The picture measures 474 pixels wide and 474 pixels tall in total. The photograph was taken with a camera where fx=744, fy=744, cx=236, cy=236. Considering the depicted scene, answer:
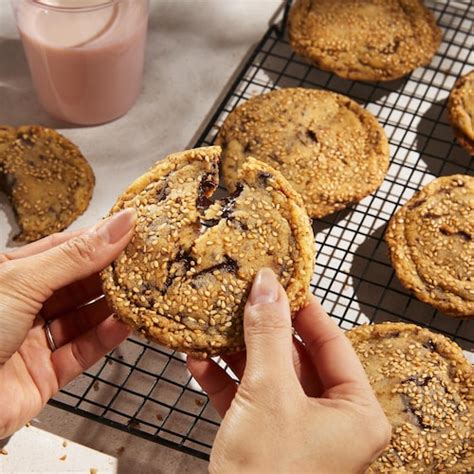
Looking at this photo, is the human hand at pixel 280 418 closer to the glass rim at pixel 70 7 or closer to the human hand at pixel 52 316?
the human hand at pixel 52 316

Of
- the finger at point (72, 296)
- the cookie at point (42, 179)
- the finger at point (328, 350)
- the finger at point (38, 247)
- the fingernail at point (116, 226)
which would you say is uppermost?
the fingernail at point (116, 226)

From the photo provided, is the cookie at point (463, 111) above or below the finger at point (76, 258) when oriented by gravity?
below

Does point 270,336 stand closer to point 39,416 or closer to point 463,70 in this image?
point 39,416

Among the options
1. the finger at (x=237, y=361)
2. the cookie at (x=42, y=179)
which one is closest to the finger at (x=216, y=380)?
the finger at (x=237, y=361)

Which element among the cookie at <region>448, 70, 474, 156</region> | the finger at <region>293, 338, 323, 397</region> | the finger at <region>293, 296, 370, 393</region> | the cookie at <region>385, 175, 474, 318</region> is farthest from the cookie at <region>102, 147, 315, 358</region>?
the cookie at <region>448, 70, 474, 156</region>

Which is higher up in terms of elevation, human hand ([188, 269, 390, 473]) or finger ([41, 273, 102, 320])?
human hand ([188, 269, 390, 473])

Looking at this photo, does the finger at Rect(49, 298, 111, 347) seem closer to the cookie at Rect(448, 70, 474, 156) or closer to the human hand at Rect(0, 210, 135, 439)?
the human hand at Rect(0, 210, 135, 439)

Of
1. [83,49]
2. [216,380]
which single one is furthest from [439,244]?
[83,49]
